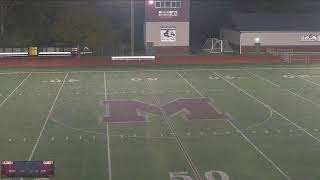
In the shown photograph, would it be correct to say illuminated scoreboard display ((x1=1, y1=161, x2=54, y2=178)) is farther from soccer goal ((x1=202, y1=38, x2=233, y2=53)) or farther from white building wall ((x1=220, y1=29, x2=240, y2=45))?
white building wall ((x1=220, y1=29, x2=240, y2=45))

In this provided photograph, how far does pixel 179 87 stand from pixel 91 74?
7.55m

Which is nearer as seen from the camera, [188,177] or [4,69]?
[188,177]

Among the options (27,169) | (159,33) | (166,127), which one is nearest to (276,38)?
(159,33)

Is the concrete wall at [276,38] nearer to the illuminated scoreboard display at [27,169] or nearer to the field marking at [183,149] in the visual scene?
the field marking at [183,149]

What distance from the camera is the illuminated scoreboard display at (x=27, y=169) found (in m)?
10.6

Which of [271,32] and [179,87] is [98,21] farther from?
[179,87]

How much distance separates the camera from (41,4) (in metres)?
56.9

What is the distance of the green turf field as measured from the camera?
13.6m

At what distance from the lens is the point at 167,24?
4669 centimetres

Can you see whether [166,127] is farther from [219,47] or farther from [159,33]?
[219,47]

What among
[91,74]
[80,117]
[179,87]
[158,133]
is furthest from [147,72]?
[158,133]

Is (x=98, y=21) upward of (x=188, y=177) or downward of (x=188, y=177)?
upward

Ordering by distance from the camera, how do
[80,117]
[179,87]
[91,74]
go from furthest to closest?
1. [91,74]
2. [179,87]
3. [80,117]

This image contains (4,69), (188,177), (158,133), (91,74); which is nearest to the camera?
(188,177)
